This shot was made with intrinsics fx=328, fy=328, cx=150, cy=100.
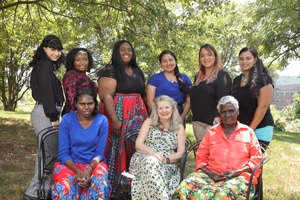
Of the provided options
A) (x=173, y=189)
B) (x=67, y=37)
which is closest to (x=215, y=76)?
(x=173, y=189)

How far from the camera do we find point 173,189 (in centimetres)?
374

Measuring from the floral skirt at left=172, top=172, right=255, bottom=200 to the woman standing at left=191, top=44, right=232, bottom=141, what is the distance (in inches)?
33.4

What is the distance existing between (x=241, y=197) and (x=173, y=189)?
2.59 ft

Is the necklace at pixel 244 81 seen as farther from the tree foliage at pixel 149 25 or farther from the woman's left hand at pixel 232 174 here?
the tree foliage at pixel 149 25

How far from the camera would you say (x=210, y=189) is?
3373mm

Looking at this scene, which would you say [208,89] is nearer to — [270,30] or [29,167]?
[29,167]

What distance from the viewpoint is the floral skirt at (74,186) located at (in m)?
3.53

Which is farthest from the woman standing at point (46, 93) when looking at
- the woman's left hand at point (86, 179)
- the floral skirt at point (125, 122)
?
the floral skirt at point (125, 122)

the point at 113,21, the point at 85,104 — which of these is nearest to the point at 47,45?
the point at 85,104

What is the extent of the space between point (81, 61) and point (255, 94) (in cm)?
232

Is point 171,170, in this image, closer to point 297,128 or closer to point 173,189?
point 173,189

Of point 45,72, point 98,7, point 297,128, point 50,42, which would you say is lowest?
point 297,128

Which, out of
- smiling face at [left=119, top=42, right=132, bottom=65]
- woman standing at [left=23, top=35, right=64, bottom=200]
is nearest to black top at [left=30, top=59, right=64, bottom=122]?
woman standing at [left=23, top=35, right=64, bottom=200]

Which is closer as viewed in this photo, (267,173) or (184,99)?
(184,99)
